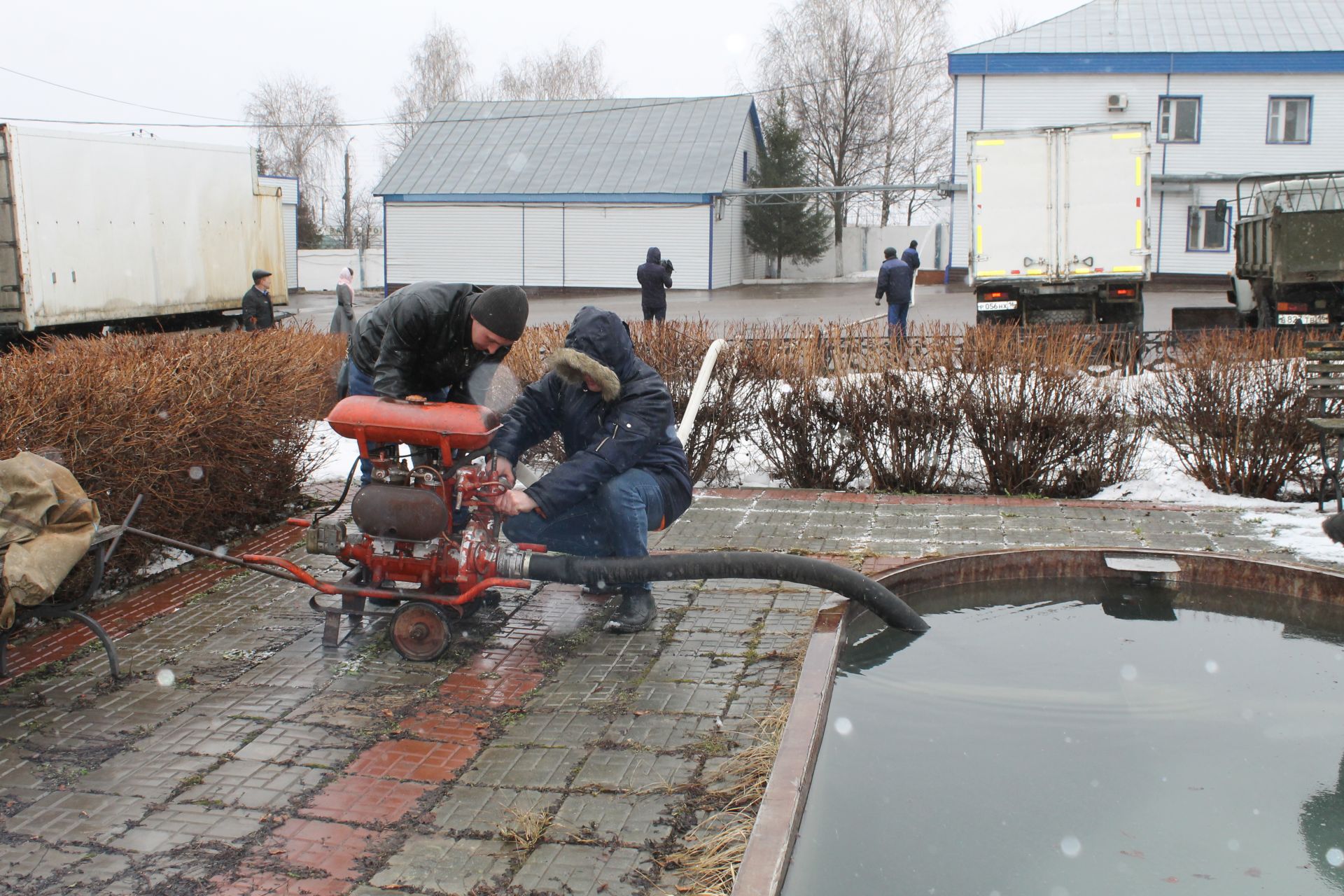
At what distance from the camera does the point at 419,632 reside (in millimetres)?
4254

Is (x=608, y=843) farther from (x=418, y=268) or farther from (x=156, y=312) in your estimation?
(x=418, y=268)

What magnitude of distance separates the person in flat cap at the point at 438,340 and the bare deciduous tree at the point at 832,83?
42.4m

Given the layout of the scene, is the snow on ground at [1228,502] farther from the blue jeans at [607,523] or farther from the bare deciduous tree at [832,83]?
the bare deciduous tree at [832,83]

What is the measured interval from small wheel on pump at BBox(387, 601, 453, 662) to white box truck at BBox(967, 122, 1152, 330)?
13389mm

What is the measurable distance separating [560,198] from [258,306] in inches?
781

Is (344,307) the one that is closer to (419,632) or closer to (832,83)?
(419,632)

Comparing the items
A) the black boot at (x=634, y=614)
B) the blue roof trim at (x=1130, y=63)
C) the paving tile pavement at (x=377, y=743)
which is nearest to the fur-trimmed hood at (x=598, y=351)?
the black boot at (x=634, y=614)

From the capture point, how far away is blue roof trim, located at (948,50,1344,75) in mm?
30797

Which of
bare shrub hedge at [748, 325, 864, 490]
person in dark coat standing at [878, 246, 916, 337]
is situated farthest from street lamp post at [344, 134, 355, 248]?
bare shrub hedge at [748, 325, 864, 490]

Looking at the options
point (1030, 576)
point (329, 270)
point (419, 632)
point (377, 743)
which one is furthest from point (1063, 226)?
point (329, 270)

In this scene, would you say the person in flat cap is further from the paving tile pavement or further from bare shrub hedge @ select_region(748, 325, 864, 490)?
bare shrub hedge @ select_region(748, 325, 864, 490)

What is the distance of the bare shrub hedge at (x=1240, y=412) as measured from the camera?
275 inches

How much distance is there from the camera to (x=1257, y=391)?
23.1 ft

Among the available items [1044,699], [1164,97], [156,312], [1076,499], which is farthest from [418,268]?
[1044,699]
